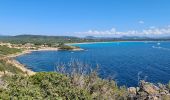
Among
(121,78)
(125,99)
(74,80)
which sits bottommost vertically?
(121,78)

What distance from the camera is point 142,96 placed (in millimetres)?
44250

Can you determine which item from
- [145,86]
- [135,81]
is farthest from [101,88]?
[135,81]

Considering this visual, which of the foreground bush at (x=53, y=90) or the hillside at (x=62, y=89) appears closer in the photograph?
the foreground bush at (x=53, y=90)

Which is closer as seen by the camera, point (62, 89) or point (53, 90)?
point (53, 90)

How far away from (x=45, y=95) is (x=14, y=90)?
3.49 metres

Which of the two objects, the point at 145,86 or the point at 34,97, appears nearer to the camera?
the point at 34,97

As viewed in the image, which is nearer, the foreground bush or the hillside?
the foreground bush

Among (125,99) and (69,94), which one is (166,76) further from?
(69,94)

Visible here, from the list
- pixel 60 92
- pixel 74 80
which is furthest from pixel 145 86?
pixel 60 92

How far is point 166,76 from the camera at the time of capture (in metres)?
104

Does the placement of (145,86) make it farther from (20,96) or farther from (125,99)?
(20,96)

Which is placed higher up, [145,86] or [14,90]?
[14,90]

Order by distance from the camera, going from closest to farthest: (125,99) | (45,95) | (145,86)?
1. (45,95)
2. (125,99)
3. (145,86)

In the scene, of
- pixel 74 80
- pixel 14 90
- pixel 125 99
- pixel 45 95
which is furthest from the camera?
pixel 125 99
